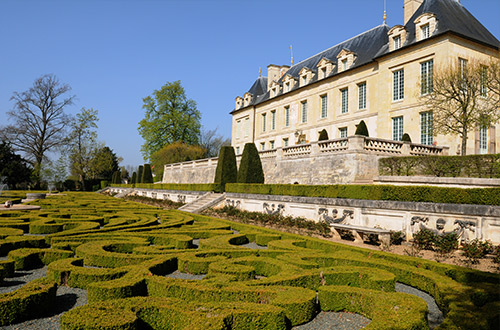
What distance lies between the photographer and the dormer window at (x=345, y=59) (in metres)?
30.1

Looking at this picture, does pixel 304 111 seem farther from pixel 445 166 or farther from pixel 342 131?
pixel 445 166

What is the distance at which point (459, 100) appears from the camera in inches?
736

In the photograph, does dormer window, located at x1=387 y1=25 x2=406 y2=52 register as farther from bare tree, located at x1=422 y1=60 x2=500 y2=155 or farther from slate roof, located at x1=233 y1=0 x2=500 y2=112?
bare tree, located at x1=422 y1=60 x2=500 y2=155

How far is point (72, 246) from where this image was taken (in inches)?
288

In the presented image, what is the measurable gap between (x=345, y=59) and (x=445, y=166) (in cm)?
1852

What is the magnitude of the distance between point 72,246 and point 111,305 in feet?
13.6

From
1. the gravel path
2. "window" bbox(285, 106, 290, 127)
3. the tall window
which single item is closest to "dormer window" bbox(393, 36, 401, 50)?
the tall window

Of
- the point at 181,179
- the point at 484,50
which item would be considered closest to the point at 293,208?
the point at 484,50

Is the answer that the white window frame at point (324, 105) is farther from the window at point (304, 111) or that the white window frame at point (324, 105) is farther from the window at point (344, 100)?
the window at point (304, 111)

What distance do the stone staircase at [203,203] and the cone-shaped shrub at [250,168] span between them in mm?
1771

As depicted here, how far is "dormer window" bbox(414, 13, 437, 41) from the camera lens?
23.2 m

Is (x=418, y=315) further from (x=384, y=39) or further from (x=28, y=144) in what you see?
(x=28, y=144)

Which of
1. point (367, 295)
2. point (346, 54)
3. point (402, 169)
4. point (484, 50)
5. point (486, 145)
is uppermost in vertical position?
point (346, 54)

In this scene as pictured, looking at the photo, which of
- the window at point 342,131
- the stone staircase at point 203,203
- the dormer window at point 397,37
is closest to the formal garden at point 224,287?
the stone staircase at point 203,203
